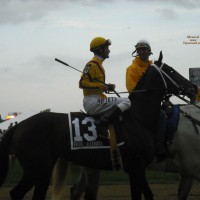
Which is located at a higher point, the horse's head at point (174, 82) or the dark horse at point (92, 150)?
the horse's head at point (174, 82)

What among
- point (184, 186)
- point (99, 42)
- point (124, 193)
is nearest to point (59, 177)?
point (184, 186)

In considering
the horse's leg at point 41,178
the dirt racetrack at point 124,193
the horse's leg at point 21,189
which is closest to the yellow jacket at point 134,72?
the horse's leg at point 41,178

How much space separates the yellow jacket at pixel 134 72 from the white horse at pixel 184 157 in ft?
3.35

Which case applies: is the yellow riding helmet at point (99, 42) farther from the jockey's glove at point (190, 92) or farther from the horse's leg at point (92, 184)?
the horse's leg at point (92, 184)

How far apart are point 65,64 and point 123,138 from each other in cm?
161

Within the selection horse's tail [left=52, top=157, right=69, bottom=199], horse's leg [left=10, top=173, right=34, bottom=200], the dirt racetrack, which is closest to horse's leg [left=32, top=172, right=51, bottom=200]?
horse's leg [left=10, top=173, right=34, bottom=200]

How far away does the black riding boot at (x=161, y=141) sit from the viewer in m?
9.48

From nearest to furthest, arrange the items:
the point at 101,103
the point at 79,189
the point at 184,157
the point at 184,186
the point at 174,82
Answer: the point at 101,103 → the point at 174,82 → the point at 184,157 → the point at 184,186 → the point at 79,189

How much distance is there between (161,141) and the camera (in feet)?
31.4

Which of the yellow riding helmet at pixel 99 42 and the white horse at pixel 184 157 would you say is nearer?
the yellow riding helmet at pixel 99 42

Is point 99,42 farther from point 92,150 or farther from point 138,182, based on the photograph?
Answer: point 138,182

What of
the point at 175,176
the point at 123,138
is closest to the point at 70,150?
the point at 123,138

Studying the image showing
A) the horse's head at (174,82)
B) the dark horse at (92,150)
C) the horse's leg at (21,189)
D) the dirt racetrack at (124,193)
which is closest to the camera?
the horse's leg at (21,189)

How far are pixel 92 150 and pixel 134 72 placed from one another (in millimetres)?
2153
